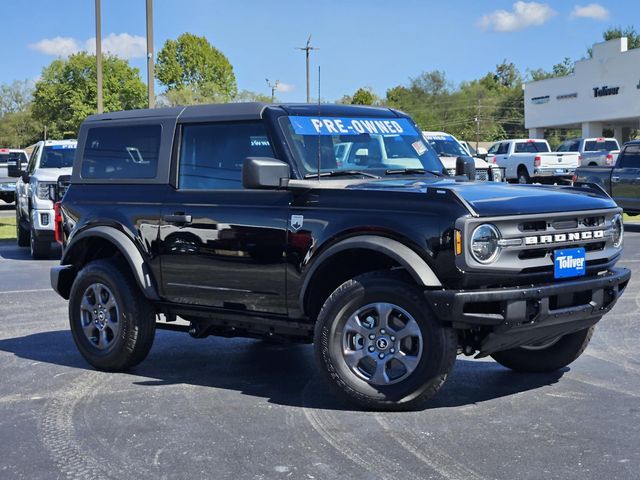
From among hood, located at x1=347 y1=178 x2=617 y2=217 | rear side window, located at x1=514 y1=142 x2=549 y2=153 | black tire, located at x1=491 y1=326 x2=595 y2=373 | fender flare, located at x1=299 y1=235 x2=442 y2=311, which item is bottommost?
black tire, located at x1=491 y1=326 x2=595 y2=373

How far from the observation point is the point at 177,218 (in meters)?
6.37

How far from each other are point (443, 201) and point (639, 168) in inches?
610

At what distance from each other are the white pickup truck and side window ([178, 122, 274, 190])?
25.6 meters

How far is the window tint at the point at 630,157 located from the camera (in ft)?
64.2

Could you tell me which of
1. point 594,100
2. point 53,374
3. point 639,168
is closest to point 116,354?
point 53,374

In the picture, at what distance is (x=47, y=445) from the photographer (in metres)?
4.97

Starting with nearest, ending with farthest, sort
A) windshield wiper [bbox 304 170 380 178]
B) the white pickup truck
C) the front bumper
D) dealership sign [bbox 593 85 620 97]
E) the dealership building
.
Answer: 1. the front bumper
2. windshield wiper [bbox 304 170 380 178]
3. the white pickup truck
4. the dealership building
5. dealership sign [bbox 593 85 620 97]

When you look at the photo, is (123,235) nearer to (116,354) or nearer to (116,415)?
(116,354)

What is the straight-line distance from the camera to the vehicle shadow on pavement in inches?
235

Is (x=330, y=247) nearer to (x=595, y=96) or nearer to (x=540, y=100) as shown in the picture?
(x=595, y=96)

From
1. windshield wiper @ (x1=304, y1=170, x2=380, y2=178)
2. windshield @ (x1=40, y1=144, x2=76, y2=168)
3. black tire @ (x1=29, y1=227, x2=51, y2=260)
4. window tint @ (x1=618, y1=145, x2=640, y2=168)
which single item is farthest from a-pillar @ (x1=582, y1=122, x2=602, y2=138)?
windshield wiper @ (x1=304, y1=170, x2=380, y2=178)

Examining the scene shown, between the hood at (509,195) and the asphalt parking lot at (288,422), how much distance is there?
1213 millimetres

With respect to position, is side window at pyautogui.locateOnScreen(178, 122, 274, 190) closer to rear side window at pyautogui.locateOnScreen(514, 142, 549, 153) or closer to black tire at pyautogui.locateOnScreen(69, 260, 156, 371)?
black tire at pyautogui.locateOnScreen(69, 260, 156, 371)

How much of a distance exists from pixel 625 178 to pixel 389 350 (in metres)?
15.5
